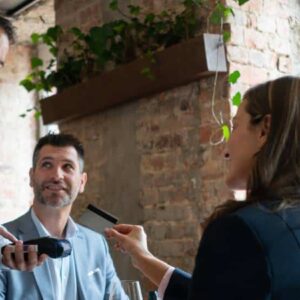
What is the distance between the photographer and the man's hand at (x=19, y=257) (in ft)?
5.61

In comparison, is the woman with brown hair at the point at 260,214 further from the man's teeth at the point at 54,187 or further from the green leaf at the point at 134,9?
the green leaf at the point at 134,9

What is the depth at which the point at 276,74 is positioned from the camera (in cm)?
284

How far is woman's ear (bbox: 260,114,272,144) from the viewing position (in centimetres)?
116

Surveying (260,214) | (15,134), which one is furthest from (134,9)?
(15,134)

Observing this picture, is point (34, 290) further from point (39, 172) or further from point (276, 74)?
point (276, 74)

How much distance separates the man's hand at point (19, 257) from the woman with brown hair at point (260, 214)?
0.69 m

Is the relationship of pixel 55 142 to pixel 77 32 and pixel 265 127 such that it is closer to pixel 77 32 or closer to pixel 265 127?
pixel 77 32

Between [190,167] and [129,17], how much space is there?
2.76ft

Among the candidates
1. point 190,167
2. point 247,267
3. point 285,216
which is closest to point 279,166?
point 285,216

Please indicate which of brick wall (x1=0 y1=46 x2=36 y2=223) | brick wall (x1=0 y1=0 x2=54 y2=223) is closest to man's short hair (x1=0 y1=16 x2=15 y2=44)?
brick wall (x1=0 y1=0 x2=54 y2=223)

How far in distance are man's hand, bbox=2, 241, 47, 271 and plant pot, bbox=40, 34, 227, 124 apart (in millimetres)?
1182

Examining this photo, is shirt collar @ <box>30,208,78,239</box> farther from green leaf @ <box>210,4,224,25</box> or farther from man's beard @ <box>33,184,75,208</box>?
green leaf @ <box>210,4,224,25</box>

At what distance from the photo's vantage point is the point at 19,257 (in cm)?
171

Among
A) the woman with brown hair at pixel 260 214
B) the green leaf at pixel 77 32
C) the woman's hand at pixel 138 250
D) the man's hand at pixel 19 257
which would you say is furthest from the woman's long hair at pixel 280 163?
the green leaf at pixel 77 32
